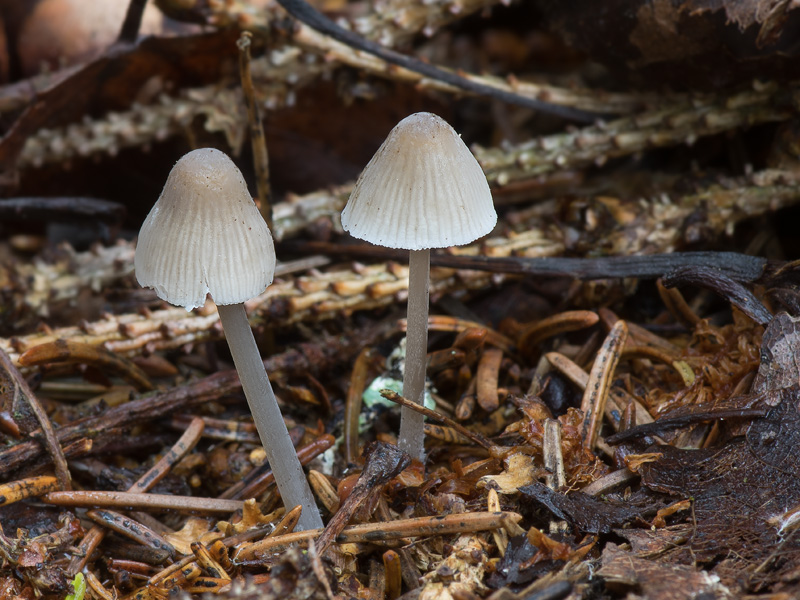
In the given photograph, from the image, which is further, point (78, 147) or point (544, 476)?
point (78, 147)

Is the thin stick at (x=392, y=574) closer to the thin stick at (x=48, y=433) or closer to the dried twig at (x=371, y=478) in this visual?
the dried twig at (x=371, y=478)

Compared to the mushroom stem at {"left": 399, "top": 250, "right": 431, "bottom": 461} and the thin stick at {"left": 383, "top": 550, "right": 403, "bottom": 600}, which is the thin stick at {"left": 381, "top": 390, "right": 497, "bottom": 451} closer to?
the mushroom stem at {"left": 399, "top": 250, "right": 431, "bottom": 461}

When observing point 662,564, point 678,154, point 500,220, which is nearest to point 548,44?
point 678,154

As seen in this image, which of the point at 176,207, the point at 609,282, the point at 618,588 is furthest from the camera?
the point at 609,282

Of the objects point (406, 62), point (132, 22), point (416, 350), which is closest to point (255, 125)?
point (406, 62)

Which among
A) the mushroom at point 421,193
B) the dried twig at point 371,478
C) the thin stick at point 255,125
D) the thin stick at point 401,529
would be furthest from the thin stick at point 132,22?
the thin stick at point 401,529

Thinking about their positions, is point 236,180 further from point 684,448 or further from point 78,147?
point 78,147
